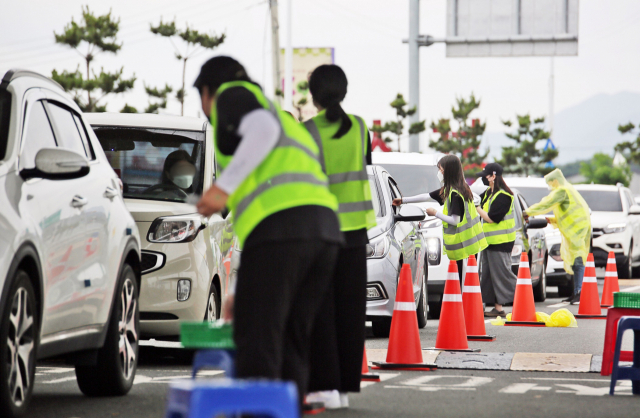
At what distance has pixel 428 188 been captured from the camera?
14664 millimetres

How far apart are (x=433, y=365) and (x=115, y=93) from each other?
21.1m

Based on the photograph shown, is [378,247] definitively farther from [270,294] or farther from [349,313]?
[270,294]

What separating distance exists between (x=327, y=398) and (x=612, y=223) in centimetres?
1626

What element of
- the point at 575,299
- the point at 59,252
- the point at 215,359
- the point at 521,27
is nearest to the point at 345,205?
the point at 59,252

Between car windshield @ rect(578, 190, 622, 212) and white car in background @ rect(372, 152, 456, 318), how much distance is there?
287 inches

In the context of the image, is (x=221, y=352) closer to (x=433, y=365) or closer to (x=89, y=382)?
(x=89, y=382)

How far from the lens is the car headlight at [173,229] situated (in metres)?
8.04

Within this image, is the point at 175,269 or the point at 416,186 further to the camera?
the point at 416,186

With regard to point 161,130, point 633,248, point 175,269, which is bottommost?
point 633,248

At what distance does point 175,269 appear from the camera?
26.3ft

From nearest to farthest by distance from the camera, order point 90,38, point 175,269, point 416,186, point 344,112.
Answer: point 344,112 < point 175,269 < point 416,186 < point 90,38

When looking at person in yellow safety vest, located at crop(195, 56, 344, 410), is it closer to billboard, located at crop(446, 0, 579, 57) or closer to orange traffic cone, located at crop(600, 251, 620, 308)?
orange traffic cone, located at crop(600, 251, 620, 308)

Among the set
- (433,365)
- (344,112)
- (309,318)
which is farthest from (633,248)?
(309,318)

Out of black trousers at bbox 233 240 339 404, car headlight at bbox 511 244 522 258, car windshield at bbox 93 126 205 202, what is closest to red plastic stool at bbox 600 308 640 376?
car windshield at bbox 93 126 205 202
